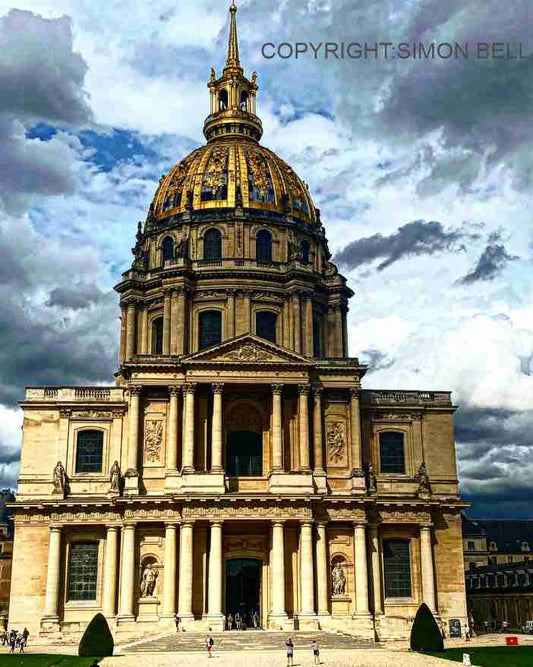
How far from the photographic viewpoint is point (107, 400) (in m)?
57.4

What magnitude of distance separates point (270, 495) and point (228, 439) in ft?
20.6

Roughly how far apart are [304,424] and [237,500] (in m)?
6.26

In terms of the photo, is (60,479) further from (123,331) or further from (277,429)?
(123,331)

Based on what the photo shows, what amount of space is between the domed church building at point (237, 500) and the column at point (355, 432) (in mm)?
83

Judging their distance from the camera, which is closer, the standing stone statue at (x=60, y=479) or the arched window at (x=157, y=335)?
the standing stone statue at (x=60, y=479)

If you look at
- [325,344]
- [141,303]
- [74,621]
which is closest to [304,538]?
[74,621]

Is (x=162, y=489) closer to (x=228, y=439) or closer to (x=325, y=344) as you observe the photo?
(x=228, y=439)

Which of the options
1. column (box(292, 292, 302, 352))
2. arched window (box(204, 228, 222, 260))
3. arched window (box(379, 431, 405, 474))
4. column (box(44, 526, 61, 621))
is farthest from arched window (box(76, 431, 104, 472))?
arched window (box(379, 431, 405, 474))

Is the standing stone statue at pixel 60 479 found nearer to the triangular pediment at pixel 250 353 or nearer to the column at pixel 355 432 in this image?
the triangular pediment at pixel 250 353

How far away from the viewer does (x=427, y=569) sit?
54531 mm

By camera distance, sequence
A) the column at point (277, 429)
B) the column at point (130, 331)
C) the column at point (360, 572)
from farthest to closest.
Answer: the column at point (130, 331)
the column at point (277, 429)
the column at point (360, 572)

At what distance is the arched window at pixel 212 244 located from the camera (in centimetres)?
6804

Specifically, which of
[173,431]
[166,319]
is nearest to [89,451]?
[173,431]

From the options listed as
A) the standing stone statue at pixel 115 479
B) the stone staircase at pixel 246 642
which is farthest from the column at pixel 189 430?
the stone staircase at pixel 246 642
